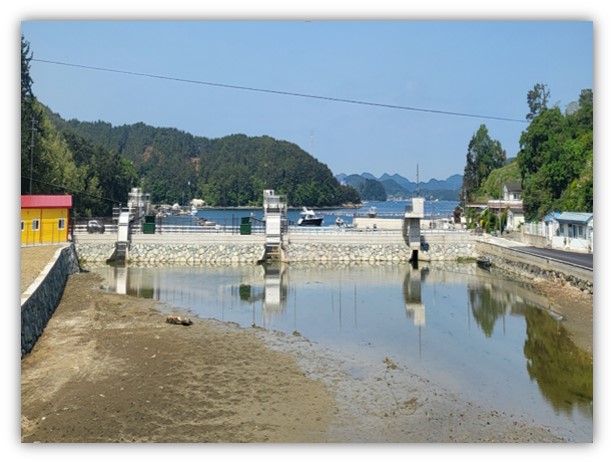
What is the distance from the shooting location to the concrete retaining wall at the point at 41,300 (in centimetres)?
1060

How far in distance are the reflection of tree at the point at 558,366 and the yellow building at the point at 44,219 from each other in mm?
19382

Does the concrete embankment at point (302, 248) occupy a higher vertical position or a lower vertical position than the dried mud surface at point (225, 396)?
higher

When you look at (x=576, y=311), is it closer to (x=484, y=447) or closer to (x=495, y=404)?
(x=495, y=404)

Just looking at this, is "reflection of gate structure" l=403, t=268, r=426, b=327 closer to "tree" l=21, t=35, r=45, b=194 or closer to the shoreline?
the shoreline

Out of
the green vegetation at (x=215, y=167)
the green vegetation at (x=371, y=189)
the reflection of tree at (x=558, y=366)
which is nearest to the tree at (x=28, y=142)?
the reflection of tree at (x=558, y=366)

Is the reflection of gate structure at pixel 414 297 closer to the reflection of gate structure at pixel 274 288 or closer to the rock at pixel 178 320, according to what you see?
the reflection of gate structure at pixel 274 288

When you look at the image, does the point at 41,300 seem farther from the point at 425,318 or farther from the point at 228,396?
the point at 425,318

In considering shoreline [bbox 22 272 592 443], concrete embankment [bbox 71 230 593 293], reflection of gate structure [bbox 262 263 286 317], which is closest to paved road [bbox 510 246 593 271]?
concrete embankment [bbox 71 230 593 293]

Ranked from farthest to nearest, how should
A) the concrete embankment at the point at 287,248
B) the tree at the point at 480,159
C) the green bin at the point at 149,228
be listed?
1. the tree at the point at 480,159
2. the green bin at the point at 149,228
3. the concrete embankment at the point at 287,248

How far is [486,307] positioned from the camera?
17656mm

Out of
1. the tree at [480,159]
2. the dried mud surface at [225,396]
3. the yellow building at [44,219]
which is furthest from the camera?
the tree at [480,159]

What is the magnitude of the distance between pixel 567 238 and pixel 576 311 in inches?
373

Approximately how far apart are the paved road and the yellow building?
20464mm
